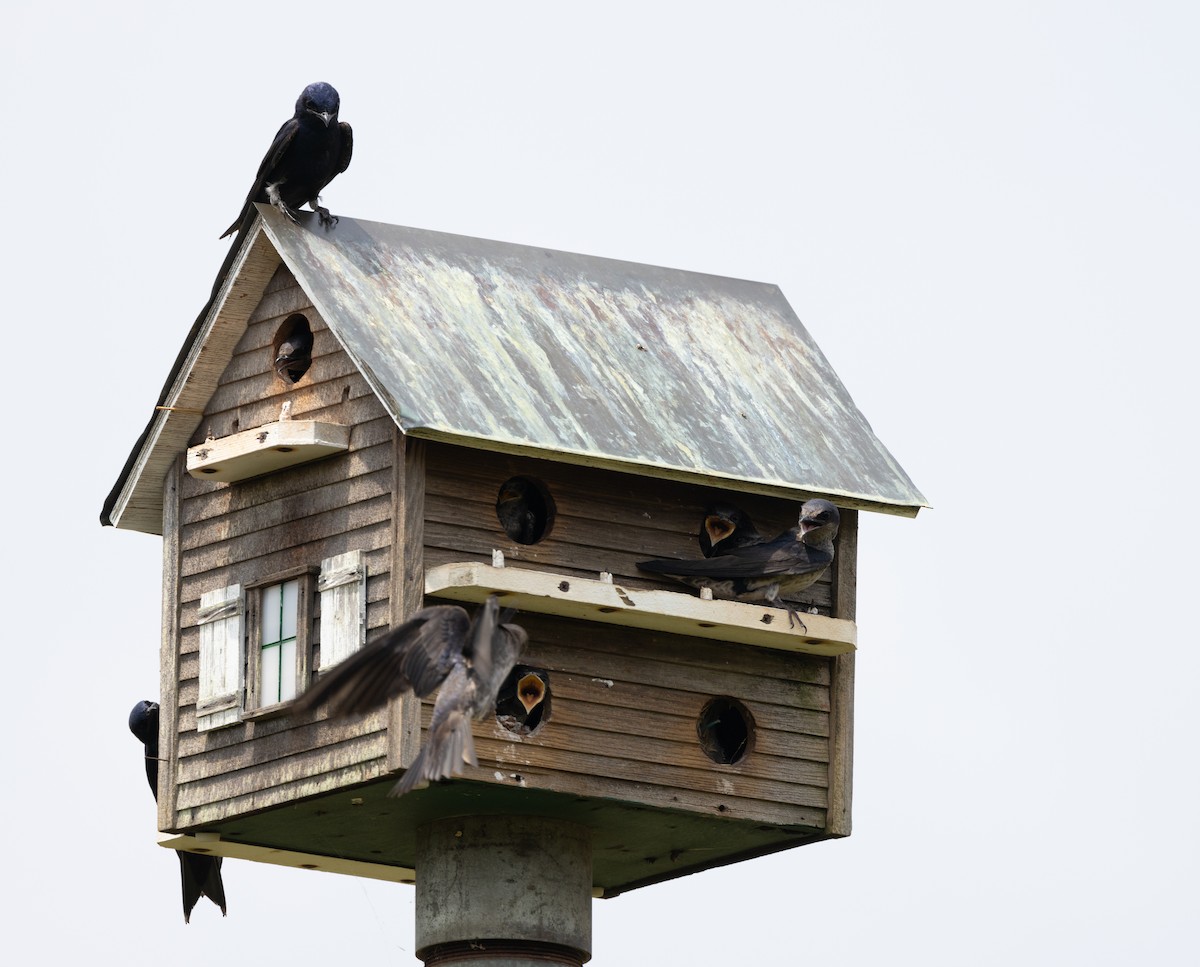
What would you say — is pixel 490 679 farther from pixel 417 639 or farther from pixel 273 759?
pixel 273 759

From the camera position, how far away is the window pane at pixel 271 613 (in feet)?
72.8

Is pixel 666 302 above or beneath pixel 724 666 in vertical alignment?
above

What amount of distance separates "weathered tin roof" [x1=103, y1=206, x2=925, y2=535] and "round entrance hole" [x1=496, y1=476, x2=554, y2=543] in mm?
355

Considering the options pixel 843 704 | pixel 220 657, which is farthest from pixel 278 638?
pixel 843 704

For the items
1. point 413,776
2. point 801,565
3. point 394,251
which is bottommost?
point 413,776

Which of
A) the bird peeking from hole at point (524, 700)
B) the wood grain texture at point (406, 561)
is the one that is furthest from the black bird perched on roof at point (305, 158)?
the bird peeking from hole at point (524, 700)

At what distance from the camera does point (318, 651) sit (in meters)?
21.8

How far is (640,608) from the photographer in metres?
21.6

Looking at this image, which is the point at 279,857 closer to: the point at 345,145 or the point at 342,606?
the point at 342,606

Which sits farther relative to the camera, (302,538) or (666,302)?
(666,302)

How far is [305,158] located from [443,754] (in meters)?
4.22

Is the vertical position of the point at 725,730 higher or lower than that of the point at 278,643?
lower

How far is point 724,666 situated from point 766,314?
264cm

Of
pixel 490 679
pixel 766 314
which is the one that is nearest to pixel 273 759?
pixel 490 679
